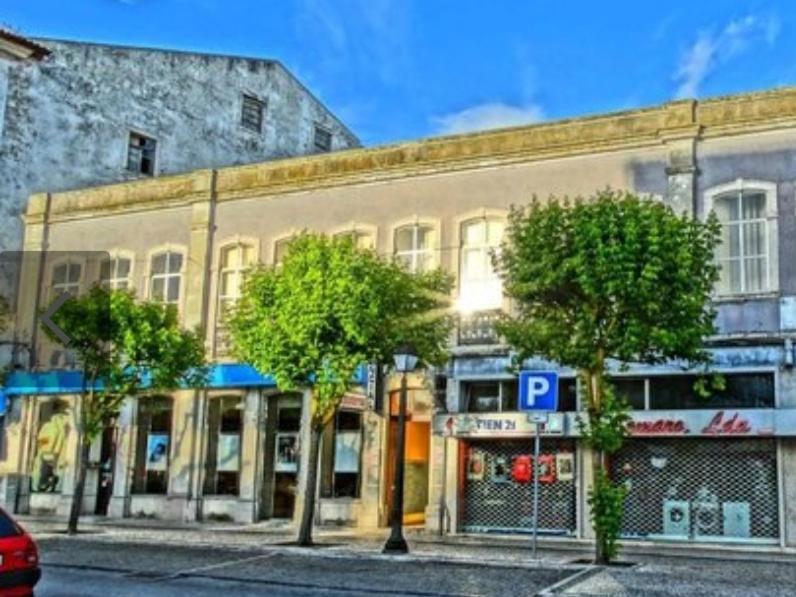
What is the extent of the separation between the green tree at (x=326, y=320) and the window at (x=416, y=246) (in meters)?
3.12

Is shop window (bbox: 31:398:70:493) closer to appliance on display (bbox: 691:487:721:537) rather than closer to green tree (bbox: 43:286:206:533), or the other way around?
green tree (bbox: 43:286:206:533)

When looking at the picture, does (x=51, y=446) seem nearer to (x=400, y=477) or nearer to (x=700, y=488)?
(x=400, y=477)

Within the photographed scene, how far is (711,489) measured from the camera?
60.8 ft

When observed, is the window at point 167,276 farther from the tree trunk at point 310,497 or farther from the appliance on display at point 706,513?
the appliance on display at point 706,513

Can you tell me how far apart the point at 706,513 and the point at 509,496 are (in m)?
3.91

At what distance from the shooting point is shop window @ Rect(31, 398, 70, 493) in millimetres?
25925

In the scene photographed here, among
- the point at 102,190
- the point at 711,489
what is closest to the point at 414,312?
the point at 711,489

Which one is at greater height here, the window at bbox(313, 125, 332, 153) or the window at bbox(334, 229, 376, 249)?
the window at bbox(313, 125, 332, 153)

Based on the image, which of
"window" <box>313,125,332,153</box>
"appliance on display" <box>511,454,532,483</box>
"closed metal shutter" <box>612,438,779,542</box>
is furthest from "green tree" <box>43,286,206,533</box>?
"window" <box>313,125,332,153</box>

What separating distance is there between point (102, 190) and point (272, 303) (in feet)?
35.0

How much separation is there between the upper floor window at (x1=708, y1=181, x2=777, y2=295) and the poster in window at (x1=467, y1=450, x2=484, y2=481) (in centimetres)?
593

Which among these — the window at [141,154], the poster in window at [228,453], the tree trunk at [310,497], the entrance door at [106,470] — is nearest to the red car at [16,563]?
the tree trunk at [310,497]

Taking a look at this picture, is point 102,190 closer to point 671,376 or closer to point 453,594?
point 671,376

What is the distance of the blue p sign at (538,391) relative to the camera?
15.6 metres
